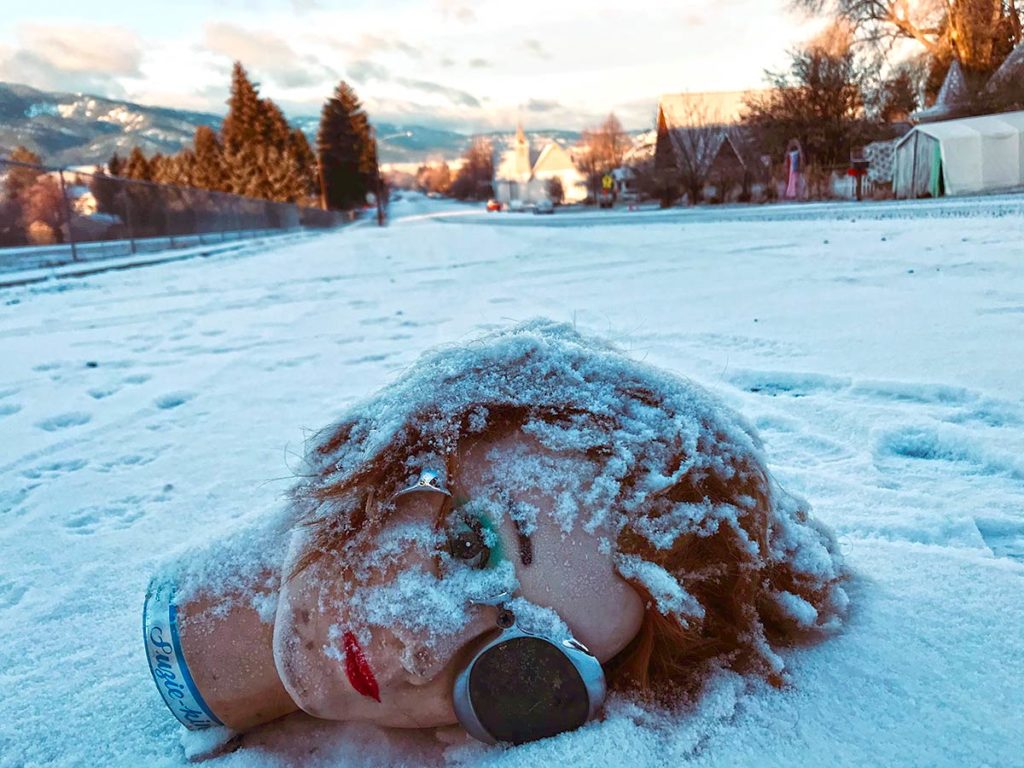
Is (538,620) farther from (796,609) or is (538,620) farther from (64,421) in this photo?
(64,421)

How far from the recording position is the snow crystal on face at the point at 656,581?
107 centimetres

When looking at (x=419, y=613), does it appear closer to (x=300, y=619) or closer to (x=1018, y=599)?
(x=300, y=619)

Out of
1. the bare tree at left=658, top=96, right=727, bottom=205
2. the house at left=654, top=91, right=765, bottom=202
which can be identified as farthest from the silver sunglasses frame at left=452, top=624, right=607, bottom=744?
the bare tree at left=658, top=96, right=727, bottom=205

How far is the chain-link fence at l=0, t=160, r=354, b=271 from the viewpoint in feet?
36.9

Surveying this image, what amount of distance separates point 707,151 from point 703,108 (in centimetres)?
611

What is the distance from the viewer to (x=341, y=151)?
203 ft

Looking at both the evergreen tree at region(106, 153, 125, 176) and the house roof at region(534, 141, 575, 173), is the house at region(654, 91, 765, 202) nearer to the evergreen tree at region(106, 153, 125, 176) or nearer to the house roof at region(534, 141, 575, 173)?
the evergreen tree at region(106, 153, 125, 176)

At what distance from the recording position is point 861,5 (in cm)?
2661

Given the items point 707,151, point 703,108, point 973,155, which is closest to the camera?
point 973,155

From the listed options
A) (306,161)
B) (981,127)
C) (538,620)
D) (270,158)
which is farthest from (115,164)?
(538,620)

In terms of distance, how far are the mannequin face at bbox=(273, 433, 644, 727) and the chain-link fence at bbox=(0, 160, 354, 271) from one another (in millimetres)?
11821

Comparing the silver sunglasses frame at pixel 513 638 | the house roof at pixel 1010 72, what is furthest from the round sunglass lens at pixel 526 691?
the house roof at pixel 1010 72

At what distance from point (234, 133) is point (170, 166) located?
12.9 meters

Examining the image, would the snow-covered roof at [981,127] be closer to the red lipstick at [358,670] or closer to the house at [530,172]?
the red lipstick at [358,670]
